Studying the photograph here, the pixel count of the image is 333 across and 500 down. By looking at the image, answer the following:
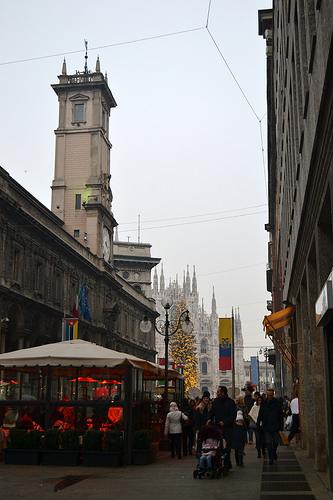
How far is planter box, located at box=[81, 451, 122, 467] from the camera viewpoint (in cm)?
1526

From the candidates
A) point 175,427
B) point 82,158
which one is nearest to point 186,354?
point 82,158

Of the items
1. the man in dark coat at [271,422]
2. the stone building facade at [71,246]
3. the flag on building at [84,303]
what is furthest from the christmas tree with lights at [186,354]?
the man in dark coat at [271,422]

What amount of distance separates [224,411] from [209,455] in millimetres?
1579

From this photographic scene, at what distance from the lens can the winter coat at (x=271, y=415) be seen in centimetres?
1588

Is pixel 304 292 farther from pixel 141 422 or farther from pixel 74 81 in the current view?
pixel 74 81

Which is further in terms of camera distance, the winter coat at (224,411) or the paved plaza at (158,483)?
the winter coat at (224,411)

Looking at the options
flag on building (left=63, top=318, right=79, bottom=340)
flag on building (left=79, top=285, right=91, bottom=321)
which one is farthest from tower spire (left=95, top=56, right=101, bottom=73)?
flag on building (left=63, top=318, right=79, bottom=340)

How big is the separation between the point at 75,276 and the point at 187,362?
238 feet

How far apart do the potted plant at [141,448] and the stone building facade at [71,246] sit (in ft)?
60.5

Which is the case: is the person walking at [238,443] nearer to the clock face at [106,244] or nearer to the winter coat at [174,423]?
the winter coat at [174,423]

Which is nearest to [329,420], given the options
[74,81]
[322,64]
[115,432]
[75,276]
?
[322,64]

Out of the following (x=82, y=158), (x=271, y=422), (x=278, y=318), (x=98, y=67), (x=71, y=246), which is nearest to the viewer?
(x=271, y=422)

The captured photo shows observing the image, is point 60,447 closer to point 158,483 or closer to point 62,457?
point 62,457

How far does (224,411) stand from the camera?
14.5 m
